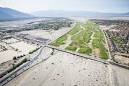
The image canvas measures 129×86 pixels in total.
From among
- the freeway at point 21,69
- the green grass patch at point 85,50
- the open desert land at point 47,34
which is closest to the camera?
the freeway at point 21,69

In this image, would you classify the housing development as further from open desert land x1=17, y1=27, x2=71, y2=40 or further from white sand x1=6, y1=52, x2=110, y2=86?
open desert land x1=17, y1=27, x2=71, y2=40

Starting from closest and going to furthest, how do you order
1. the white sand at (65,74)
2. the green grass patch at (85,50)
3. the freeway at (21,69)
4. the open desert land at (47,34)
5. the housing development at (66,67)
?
1. the white sand at (65,74)
2. the freeway at (21,69)
3. the housing development at (66,67)
4. the green grass patch at (85,50)
5. the open desert land at (47,34)

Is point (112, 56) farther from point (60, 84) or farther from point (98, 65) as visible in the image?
point (60, 84)

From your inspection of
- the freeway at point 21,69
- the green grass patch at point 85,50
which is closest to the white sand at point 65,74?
the freeway at point 21,69

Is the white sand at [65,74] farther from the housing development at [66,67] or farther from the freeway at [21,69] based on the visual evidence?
the freeway at [21,69]

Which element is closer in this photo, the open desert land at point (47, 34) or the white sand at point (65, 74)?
the white sand at point (65, 74)

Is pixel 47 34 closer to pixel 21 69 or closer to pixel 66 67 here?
pixel 66 67

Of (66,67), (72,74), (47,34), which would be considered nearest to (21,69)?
(66,67)

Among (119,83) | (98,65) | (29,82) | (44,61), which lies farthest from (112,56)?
(29,82)

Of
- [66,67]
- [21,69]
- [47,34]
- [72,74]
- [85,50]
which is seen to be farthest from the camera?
[47,34]

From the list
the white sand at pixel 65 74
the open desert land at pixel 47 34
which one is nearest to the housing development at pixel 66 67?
the white sand at pixel 65 74

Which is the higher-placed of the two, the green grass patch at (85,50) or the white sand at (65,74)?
the green grass patch at (85,50)
